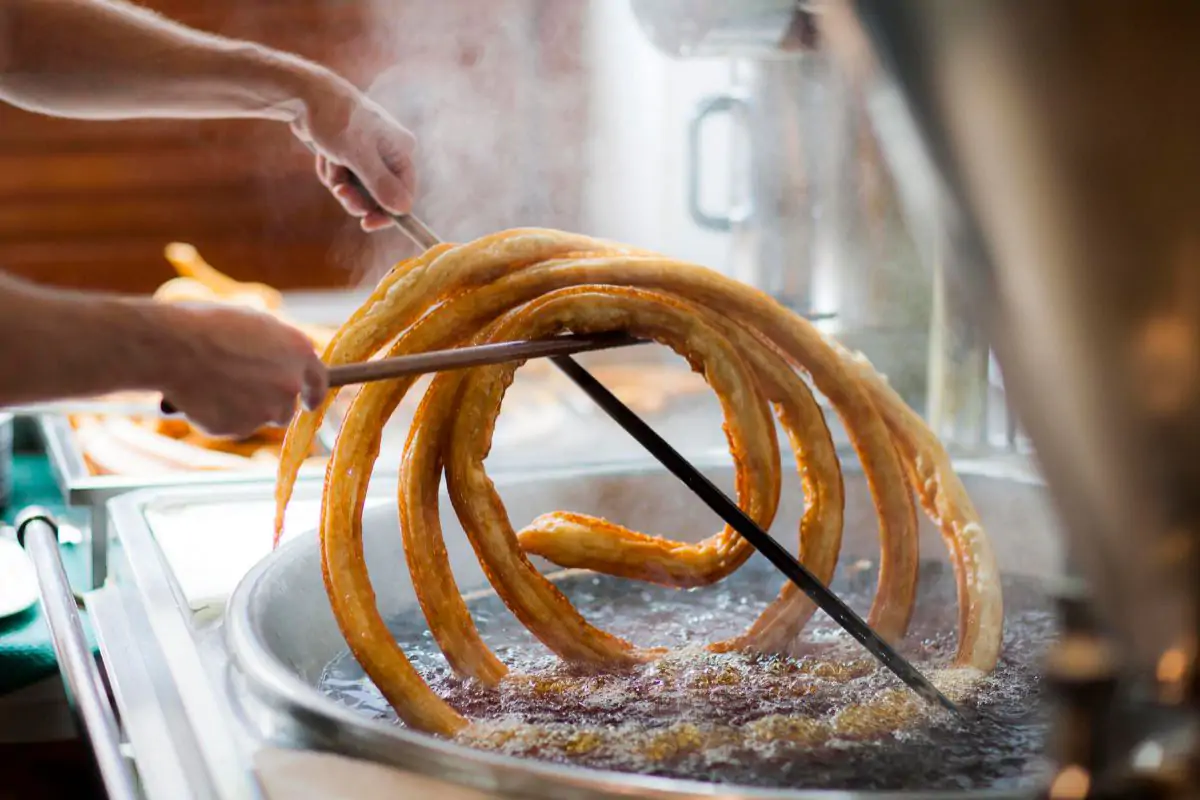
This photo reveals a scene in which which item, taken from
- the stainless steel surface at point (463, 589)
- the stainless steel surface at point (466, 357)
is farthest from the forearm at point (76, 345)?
the stainless steel surface at point (463, 589)

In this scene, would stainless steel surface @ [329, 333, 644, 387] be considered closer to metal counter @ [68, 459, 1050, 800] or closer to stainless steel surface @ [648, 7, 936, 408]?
metal counter @ [68, 459, 1050, 800]

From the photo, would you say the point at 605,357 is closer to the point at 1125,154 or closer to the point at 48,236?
the point at 1125,154

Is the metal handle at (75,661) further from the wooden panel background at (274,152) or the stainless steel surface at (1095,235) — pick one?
the wooden panel background at (274,152)

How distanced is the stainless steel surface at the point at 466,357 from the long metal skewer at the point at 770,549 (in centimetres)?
4

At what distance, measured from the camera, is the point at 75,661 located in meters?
0.98

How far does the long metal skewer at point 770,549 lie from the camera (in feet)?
3.32

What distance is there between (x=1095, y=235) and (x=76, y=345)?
578 mm

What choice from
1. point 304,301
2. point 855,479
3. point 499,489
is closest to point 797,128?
point 855,479

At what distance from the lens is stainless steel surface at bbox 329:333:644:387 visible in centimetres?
83

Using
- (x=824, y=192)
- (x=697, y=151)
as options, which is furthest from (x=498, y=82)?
(x=824, y=192)

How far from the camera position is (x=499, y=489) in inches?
58.0

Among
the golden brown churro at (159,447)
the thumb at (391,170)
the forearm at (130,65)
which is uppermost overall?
the forearm at (130,65)

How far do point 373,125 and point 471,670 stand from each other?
0.59 meters

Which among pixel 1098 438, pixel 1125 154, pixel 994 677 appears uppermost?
pixel 1125 154
